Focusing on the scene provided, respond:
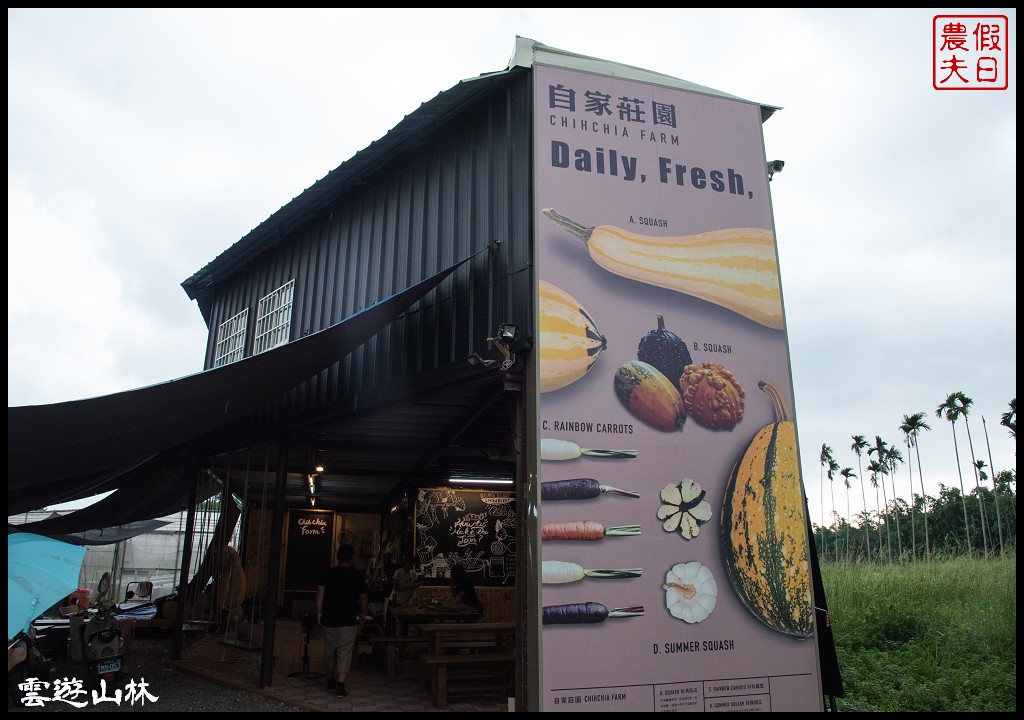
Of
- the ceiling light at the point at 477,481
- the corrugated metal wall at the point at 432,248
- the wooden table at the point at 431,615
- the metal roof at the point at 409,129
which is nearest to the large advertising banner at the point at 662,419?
the metal roof at the point at 409,129

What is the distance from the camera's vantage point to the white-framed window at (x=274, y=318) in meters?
10.4

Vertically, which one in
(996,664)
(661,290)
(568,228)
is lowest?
(996,664)

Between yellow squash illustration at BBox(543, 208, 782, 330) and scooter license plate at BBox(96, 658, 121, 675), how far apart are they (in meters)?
6.15

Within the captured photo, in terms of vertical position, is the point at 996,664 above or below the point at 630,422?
below

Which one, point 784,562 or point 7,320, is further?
point 784,562

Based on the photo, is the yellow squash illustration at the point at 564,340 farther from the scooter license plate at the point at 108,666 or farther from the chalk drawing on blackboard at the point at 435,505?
the chalk drawing on blackboard at the point at 435,505

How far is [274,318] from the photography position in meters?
10.9

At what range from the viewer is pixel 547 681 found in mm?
5238

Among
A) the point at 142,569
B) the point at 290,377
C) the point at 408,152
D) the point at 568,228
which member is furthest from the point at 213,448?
the point at 142,569

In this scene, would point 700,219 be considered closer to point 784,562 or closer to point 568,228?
point 568,228

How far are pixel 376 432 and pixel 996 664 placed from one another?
7.89 metres

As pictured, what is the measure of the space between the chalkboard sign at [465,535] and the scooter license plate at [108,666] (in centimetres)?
540

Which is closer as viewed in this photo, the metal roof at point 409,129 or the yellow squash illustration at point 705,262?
the yellow squash illustration at point 705,262

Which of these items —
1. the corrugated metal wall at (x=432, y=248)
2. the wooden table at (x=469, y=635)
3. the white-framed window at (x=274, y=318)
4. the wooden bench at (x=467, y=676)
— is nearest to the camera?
the corrugated metal wall at (x=432, y=248)
